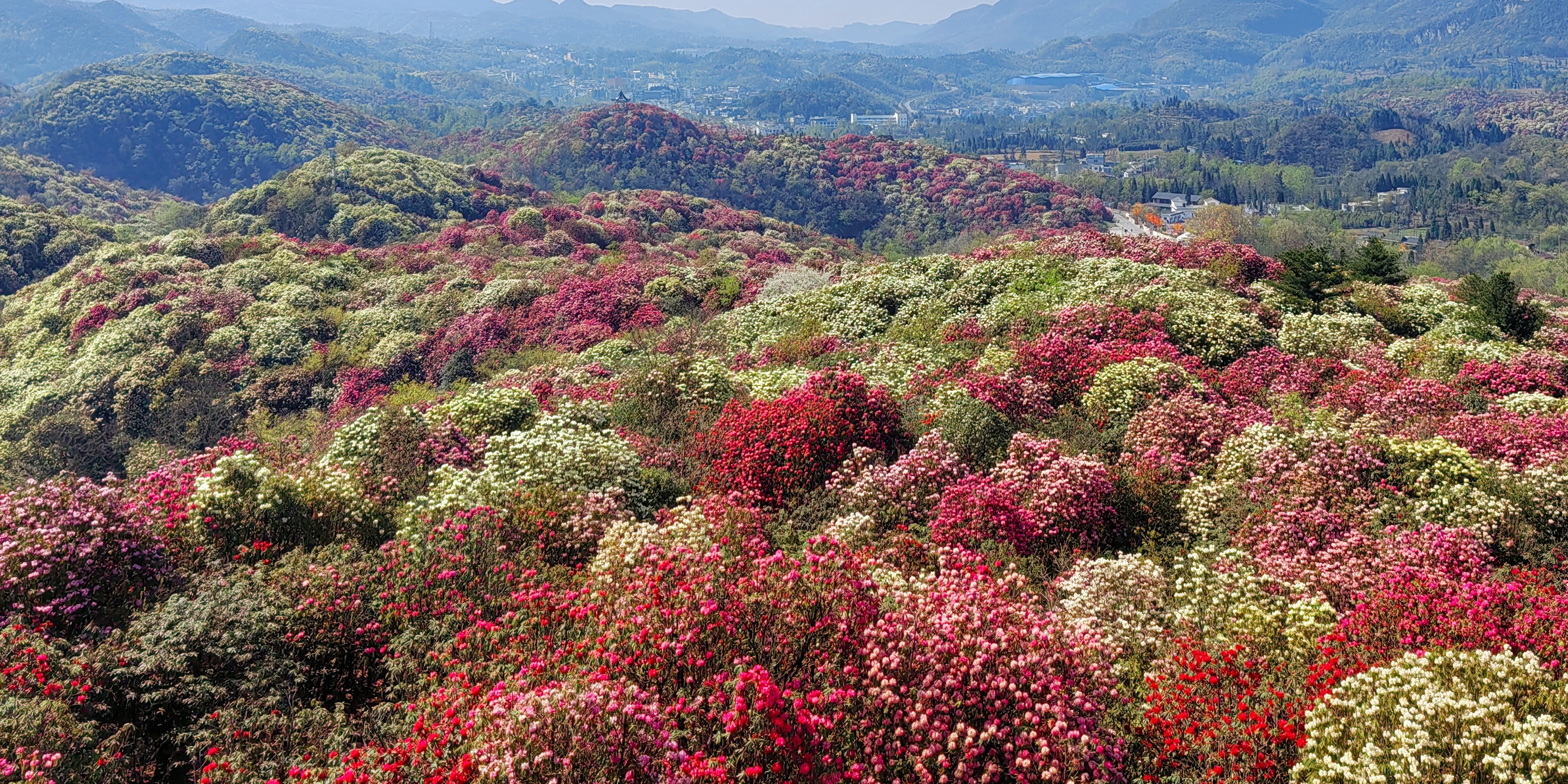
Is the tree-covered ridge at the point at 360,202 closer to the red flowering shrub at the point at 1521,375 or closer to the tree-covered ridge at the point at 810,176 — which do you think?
the tree-covered ridge at the point at 810,176

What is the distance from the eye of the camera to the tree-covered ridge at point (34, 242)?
41719 millimetres

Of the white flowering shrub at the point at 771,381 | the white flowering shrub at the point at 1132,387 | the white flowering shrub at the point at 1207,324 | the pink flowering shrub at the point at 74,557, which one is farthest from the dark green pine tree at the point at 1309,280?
the pink flowering shrub at the point at 74,557

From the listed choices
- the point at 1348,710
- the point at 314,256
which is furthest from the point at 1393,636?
the point at 314,256

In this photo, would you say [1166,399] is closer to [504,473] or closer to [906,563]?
[906,563]

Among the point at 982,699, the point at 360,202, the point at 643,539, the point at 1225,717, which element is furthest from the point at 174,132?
the point at 1225,717

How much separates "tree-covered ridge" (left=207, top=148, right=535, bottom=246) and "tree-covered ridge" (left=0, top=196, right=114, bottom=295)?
6960 millimetres

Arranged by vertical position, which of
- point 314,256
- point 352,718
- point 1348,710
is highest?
point 1348,710

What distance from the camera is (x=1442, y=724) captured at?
4801 millimetres

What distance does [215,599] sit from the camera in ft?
21.8

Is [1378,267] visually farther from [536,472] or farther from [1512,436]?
[536,472]

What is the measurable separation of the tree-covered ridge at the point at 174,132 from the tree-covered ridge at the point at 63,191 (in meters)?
20.9

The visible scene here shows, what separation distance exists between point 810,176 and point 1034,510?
99.3 m

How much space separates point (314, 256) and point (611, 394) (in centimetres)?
2742

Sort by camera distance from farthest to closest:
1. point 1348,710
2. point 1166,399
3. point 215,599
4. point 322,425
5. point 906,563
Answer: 1. point 322,425
2. point 1166,399
3. point 906,563
4. point 215,599
5. point 1348,710
